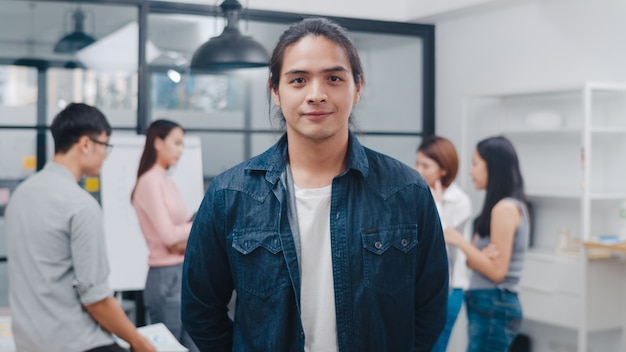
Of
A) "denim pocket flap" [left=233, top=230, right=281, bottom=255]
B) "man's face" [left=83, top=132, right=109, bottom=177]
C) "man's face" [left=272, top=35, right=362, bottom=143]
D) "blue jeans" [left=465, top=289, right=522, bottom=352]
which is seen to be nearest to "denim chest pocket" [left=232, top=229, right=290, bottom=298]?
"denim pocket flap" [left=233, top=230, right=281, bottom=255]

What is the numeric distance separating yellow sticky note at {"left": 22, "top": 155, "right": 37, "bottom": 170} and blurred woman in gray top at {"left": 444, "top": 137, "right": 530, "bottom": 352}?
2545 mm

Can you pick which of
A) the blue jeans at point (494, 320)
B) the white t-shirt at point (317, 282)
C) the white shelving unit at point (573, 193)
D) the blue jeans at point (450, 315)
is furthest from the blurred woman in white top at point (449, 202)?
the white t-shirt at point (317, 282)

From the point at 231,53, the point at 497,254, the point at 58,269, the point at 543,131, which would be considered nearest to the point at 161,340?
the point at 58,269

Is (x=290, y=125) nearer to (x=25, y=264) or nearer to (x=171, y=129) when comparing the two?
(x=25, y=264)

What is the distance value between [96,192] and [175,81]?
0.86 meters

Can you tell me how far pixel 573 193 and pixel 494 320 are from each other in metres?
1.30

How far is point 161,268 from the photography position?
345 centimetres

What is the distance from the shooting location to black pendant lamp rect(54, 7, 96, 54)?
4288mm

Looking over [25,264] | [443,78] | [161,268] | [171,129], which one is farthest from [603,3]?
[25,264]

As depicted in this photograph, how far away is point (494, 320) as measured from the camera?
296 centimetres

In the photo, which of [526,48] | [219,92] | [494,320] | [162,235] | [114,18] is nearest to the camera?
[494,320]

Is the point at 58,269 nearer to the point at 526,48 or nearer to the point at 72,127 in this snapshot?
the point at 72,127

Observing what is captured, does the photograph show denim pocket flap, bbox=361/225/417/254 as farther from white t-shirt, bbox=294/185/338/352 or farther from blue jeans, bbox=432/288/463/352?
blue jeans, bbox=432/288/463/352

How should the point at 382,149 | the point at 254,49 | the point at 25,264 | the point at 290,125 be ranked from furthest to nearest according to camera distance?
the point at 382,149 → the point at 254,49 → the point at 25,264 → the point at 290,125
